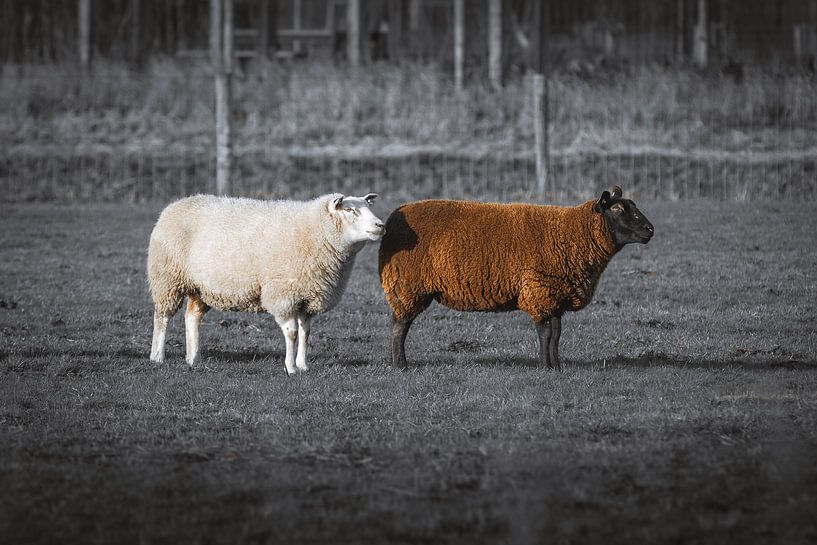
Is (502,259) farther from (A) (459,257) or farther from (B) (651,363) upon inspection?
(B) (651,363)

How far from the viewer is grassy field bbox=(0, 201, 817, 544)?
5.88 metres

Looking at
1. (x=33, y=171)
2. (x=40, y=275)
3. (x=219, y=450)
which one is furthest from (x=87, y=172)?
(x=219, y=450)

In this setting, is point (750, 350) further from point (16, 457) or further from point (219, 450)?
A: point (16, 457)

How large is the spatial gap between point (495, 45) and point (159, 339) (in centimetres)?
1688

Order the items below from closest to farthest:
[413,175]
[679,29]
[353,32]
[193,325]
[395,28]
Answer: [193,325], [413,175], [353,32], [395,28], [679,29]

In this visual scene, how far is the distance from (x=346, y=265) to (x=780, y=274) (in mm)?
6682

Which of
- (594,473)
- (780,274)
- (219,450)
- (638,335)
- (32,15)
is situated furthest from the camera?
(32,15)

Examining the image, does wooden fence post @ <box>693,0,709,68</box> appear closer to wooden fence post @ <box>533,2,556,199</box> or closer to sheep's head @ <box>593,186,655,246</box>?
wooden fence post @ <box>533,2,556,199</box>

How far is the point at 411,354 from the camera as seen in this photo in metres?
10.9

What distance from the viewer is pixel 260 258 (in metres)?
10.3

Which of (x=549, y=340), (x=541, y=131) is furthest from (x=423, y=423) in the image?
(x=541, y=131)

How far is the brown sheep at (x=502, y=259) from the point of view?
1010 centimetres

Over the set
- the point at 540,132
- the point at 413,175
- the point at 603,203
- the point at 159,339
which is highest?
the point at 540,132

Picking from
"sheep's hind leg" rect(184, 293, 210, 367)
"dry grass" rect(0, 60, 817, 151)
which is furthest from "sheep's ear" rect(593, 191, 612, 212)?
"dry grass" rect(0, 60, 817, 151)
